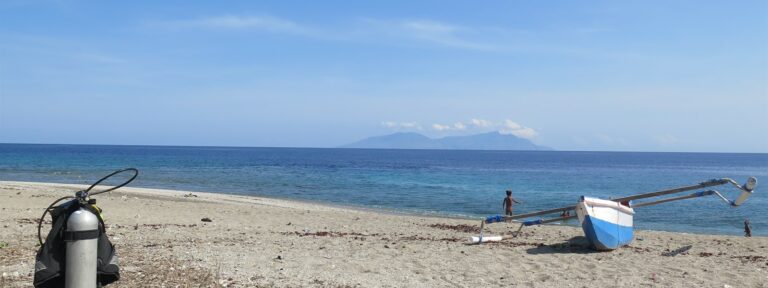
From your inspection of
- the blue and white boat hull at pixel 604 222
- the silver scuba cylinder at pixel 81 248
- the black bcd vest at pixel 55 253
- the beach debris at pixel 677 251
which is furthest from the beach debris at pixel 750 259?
the black bcd vest at pixel 55 253

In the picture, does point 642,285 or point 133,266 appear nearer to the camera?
point 133,266

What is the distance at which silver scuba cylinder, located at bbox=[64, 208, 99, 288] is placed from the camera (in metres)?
5.02

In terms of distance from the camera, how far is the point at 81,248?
16.6 feet

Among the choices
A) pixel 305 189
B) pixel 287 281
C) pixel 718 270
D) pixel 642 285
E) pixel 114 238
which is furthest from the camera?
pixel 305 189

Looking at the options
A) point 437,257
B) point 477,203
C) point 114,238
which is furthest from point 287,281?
point 477,203

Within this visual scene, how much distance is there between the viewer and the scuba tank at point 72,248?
16.5 feet

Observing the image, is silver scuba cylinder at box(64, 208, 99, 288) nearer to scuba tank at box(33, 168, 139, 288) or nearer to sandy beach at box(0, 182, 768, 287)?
scuba tank at box(33, 168, 139, 288)

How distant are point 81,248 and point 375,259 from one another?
5.96m

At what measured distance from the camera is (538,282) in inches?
355

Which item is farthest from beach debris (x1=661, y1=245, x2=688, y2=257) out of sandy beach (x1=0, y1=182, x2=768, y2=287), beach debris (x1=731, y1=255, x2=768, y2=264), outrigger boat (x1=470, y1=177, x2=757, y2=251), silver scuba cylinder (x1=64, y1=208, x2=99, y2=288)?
silver scuba cylinder (x1=64, y1=208, x2=99, y2=288)

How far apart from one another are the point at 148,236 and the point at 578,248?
9.06 meters

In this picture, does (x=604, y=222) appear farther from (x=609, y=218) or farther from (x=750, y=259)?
(x=750, y=259)

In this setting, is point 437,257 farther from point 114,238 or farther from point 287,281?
point 114,238

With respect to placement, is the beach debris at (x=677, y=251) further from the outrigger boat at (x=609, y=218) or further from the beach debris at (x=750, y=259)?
the beach debris at (x=750, y=259)
